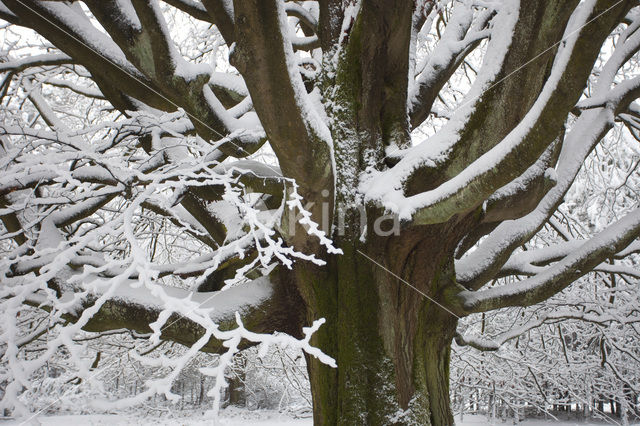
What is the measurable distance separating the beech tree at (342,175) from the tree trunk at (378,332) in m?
0.01

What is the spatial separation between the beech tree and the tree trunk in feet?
0.03

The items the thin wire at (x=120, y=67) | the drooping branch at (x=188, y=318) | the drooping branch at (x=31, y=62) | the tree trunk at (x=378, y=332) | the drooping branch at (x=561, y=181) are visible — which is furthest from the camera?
the drooping branch at (x=561, y=181)

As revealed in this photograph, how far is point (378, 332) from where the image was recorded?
6.79 feet

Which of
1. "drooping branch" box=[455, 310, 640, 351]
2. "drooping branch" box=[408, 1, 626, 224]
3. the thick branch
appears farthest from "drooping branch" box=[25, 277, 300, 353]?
"drooping branch" box=[455, 310, 640, 351]

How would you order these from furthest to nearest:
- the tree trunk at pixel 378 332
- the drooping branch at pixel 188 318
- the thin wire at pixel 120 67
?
the drooping branch at pixel 188 318
the tree trunk at pixel 378 332
the thin wire at pixel 120 67

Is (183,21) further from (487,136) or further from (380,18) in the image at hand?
(487,136)

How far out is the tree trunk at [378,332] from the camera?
200cm

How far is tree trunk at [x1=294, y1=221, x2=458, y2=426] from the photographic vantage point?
78.6 inches

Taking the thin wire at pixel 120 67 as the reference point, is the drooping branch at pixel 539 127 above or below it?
below

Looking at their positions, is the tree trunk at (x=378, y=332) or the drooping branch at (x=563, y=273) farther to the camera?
the drooping branch at (x=563, y=273)

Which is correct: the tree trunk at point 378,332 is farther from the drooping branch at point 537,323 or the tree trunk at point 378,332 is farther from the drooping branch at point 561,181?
the drooping branch at point 537,323

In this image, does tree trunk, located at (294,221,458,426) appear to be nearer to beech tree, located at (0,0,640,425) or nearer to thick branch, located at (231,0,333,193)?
beech tree, located at (0,0,640,425)

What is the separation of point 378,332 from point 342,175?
92cm

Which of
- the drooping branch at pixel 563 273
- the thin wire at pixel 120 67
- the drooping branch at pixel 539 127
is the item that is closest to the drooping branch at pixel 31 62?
the thin wire at pixel 120 67
